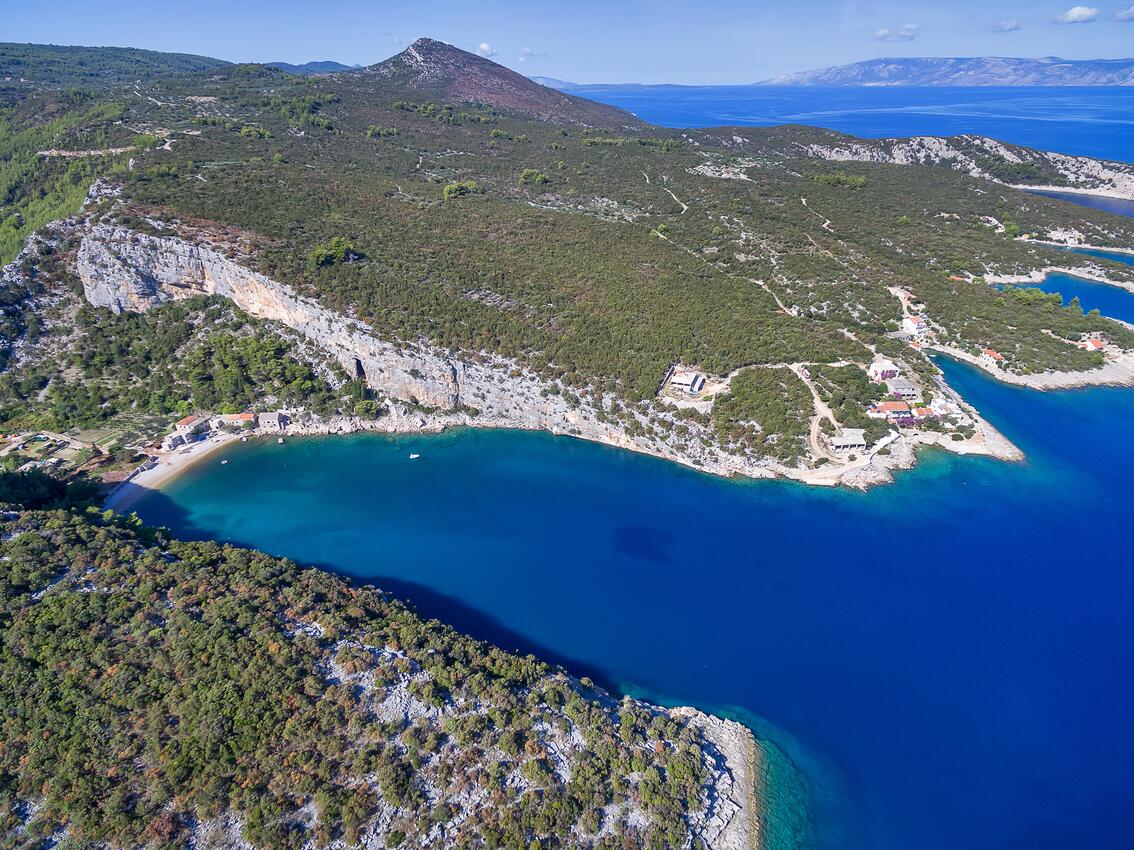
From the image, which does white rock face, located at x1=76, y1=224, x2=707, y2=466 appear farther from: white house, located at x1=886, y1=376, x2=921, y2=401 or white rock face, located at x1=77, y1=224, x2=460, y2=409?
white house, located at x1=886, y1=376, x2=921, y2=401

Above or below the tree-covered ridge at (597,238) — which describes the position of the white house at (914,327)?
below

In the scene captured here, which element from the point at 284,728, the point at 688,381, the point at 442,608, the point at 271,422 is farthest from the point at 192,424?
the point at 688,381

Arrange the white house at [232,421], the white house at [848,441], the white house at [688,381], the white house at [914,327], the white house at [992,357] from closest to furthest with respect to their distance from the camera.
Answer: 1. the white house at [848,441]
2. the white house at [232,421]
3. the white house at [688,381]
4. the white house at [992,357]
5. the white house at [914,327]

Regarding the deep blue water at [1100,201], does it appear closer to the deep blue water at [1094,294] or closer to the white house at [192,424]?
the deep blue water at [1094,294]

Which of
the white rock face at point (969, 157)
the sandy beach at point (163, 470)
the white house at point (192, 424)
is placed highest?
the white rock face at point (969, 157)

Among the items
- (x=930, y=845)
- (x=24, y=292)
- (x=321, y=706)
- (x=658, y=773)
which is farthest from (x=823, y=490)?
(x=24, y=292)

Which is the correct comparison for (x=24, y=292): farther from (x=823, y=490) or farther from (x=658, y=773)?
(x=823, y=490)

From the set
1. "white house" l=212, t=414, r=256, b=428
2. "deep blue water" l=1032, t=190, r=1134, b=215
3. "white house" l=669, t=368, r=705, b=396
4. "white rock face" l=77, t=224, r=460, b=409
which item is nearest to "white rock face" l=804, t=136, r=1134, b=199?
"deep blue water" l=1032, t=190, r=1134, b=215

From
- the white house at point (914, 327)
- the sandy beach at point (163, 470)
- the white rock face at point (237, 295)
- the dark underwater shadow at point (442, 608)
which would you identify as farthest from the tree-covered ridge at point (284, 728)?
the white house at point (914, 327)
